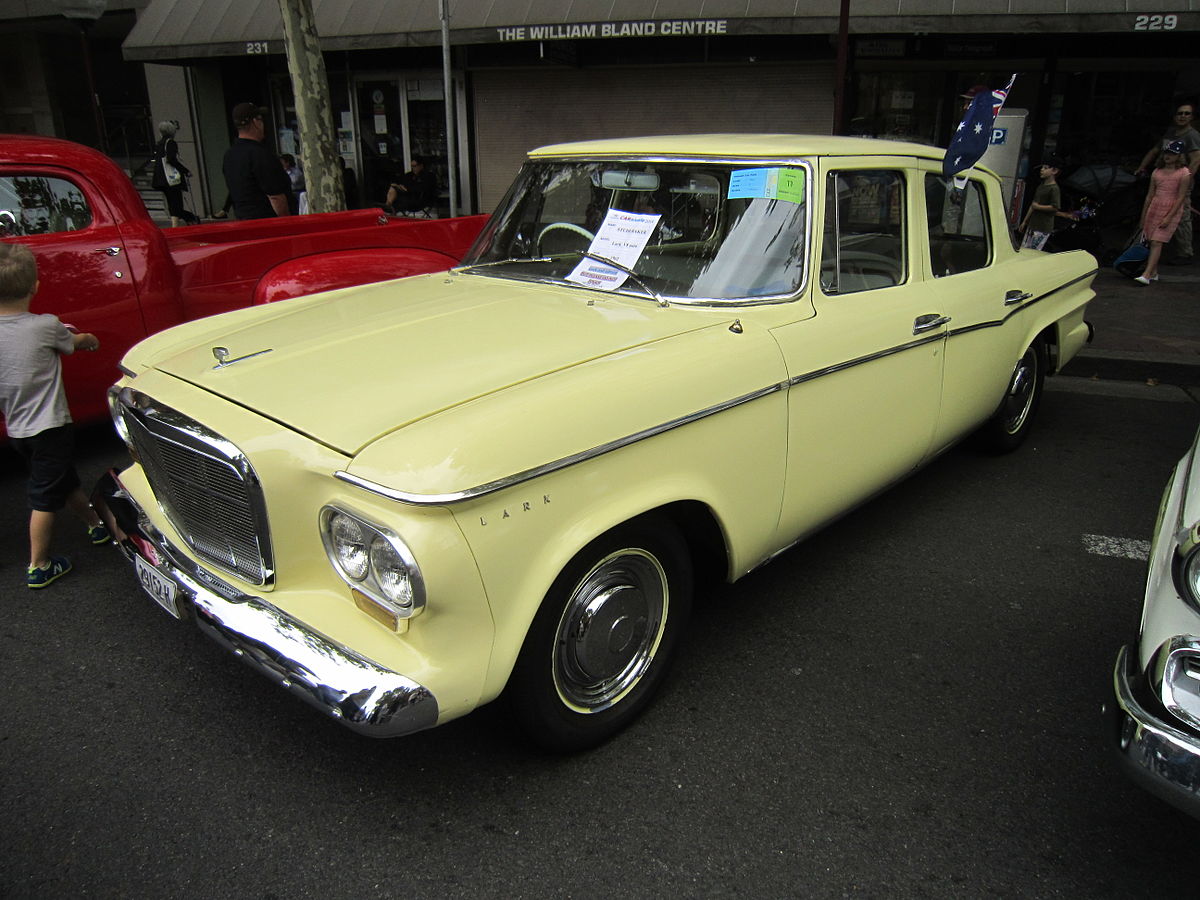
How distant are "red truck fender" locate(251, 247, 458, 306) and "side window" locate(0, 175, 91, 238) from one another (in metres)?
0.99

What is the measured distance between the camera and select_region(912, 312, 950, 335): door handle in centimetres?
341

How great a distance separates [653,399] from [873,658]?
1397 millimetres

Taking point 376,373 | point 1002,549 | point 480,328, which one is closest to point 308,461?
point 376,373

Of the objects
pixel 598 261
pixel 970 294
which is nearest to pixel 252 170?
pixel 598 261

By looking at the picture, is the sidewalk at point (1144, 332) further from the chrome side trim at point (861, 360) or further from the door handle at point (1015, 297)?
the chrome side trim at point (861, 360)

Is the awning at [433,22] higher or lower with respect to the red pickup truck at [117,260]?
higher

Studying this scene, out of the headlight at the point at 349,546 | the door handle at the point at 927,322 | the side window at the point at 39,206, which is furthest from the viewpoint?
the side window at the point at 39,206

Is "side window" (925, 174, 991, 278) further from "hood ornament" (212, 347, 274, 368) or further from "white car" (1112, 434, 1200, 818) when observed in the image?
"hood ornament" (212, 347, 274, 368)

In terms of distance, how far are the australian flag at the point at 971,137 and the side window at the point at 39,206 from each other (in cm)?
443

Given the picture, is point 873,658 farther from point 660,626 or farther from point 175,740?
point 175,740

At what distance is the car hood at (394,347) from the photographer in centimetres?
228

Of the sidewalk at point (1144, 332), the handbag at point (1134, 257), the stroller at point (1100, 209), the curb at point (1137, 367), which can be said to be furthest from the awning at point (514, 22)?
the curb at point (1137, 367)

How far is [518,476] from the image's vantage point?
6.88ft

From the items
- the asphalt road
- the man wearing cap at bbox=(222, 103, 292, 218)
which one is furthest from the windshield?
the man wearing cap at bbox=(222, 103, 292, 218)
